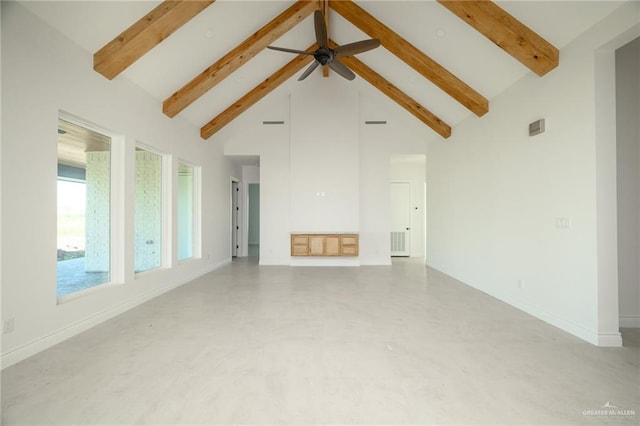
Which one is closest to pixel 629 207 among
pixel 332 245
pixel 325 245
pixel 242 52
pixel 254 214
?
pixel 332 245

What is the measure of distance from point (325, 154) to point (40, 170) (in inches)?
208

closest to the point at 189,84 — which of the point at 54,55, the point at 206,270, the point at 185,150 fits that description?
the point at 185,150

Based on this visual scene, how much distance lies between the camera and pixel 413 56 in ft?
14.6

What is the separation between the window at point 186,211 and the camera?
5.40 metres

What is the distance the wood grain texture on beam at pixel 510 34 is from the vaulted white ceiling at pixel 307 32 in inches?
2.8

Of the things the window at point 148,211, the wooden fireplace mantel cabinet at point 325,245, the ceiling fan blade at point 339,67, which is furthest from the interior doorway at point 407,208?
the window at point 148,211

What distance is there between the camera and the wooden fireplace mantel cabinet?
263 inches

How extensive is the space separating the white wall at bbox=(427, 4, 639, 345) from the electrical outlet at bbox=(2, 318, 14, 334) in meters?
5.07

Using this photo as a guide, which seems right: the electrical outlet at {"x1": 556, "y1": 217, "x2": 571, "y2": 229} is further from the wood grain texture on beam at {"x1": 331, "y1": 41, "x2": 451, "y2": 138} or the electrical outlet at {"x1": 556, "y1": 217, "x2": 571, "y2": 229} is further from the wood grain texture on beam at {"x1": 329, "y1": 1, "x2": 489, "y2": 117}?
the wood grain texture on beam at {"x1": 331, "y1": 41, "x2": 451, "y2": 138}

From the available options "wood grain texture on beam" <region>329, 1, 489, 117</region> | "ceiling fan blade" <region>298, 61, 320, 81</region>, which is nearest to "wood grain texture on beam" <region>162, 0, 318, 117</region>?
Result: "wood grain texture on beam" <region>329, 1, 489, 117</region>

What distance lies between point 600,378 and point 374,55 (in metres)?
5.38

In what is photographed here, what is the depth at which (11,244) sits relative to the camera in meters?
2.27

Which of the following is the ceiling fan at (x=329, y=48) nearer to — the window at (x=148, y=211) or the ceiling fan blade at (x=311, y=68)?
the ceiling fan blade at (x=311, y=68)

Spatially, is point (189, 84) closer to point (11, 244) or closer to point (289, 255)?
point (11, 244)
